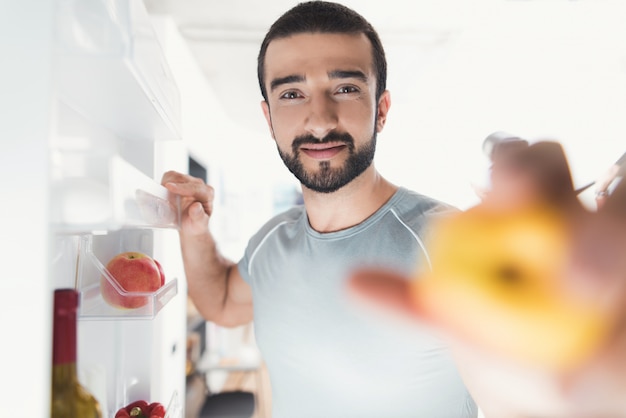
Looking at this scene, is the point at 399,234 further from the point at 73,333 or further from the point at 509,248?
the point at 73,333

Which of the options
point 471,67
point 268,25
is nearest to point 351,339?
point 268,25

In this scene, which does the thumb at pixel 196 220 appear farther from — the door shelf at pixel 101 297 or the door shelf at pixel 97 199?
the door shelf at pixel 97 199

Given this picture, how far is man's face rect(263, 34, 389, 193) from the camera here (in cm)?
69

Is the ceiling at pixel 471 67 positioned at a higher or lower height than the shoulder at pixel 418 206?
higher

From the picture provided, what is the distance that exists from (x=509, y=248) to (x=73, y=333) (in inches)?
19.3

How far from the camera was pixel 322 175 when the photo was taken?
699 millimetres

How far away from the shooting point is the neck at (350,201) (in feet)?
2.36

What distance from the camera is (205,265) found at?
82 cm

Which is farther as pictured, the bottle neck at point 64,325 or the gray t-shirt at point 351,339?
the gray t-shirt at point 351,339

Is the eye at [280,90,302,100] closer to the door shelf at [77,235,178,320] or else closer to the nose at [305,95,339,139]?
the nose at [305,95,339,139]

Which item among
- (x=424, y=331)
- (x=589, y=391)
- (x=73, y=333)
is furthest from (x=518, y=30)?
(x=73, y=333)

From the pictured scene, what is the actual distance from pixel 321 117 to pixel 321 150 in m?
0.05

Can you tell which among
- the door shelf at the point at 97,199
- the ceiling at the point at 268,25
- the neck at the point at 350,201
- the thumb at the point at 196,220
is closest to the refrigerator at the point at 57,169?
the door shelf at the point at 97,199

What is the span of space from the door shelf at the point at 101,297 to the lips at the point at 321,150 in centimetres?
30
